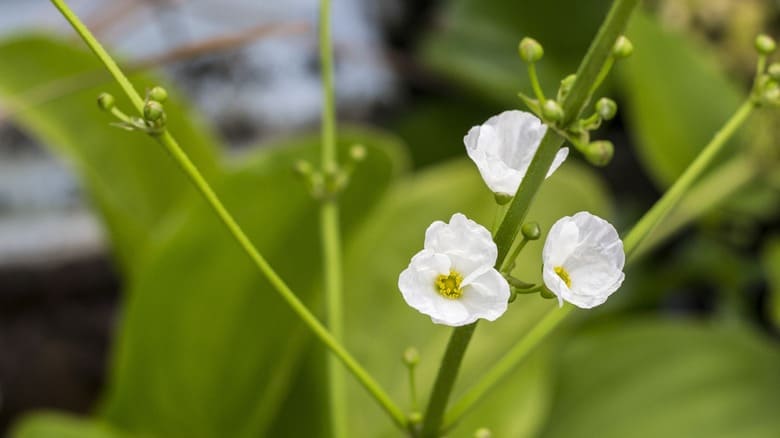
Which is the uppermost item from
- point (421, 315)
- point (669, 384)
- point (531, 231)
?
point (531, 231)

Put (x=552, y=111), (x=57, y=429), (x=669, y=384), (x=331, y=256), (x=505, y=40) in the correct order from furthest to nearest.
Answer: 1. (x=505, y=40)
2. (x=669, y=384)
3. (x=57, y=429)
4. (x=331, y=256)
5. (x=552, y=111)

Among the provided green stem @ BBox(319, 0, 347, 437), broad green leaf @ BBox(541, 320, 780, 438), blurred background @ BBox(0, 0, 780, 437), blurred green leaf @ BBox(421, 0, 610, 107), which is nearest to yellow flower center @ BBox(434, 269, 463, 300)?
green stem @ BBox(319, 0, 347, 437)

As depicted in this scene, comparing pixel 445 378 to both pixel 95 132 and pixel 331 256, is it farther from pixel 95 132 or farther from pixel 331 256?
pixel 95 132

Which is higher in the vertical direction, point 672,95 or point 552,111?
point 552,111

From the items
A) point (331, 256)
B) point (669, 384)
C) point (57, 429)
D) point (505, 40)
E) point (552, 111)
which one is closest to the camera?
point (552, 111)

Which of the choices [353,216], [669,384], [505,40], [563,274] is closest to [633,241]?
[563,274]

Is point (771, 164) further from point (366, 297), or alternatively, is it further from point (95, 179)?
point (95, 179)

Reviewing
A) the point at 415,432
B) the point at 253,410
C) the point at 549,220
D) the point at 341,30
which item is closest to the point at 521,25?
the point at 341,30

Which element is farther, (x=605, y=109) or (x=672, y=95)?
(x=672, y=95)
